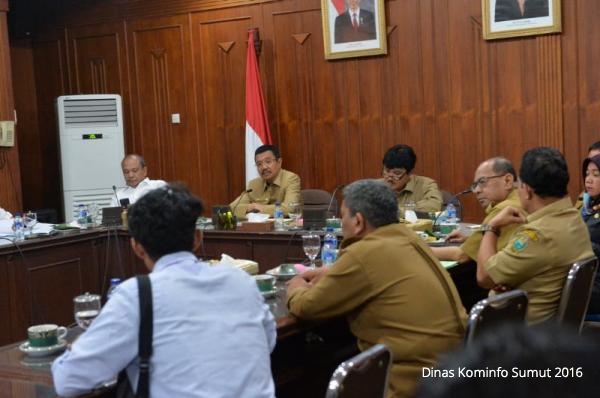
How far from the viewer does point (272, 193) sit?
587 centimetres

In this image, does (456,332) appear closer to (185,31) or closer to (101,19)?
(185,31)

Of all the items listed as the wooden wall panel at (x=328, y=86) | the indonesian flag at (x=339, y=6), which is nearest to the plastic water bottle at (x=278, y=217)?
the wooden wall panel at (x=328, y=86)

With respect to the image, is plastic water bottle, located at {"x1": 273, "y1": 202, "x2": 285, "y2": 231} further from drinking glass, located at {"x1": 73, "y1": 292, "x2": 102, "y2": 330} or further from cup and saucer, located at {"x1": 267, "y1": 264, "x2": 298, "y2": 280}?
drinking glass, located at {"x1": 73, "y1": 292, "x2": 102, "y2": 330}

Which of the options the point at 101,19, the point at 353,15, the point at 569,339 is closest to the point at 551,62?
the point at 353,15

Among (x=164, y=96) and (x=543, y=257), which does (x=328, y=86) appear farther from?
(x=543, y=257)

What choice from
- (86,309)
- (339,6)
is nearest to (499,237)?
(86,309)

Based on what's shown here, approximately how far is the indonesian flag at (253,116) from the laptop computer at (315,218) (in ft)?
7.66

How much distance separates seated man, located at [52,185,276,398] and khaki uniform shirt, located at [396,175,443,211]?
3.28m

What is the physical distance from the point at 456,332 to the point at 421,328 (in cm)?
12

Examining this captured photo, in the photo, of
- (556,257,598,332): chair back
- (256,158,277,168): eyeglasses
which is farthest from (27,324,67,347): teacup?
(256,158,277,168): eyeglasses

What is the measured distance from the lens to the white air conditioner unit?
24.4ft

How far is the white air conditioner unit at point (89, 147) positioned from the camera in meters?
7.44

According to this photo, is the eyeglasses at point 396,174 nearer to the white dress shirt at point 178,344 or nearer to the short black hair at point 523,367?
the white dress shirt at point 178,344

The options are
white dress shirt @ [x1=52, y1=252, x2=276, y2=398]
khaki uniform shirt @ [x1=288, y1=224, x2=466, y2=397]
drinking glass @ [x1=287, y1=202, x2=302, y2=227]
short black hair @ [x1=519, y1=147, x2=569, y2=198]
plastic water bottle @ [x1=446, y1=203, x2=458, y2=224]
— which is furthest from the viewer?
drinking glass @ [x1=287, y1=202, x2=302, y2=227]
